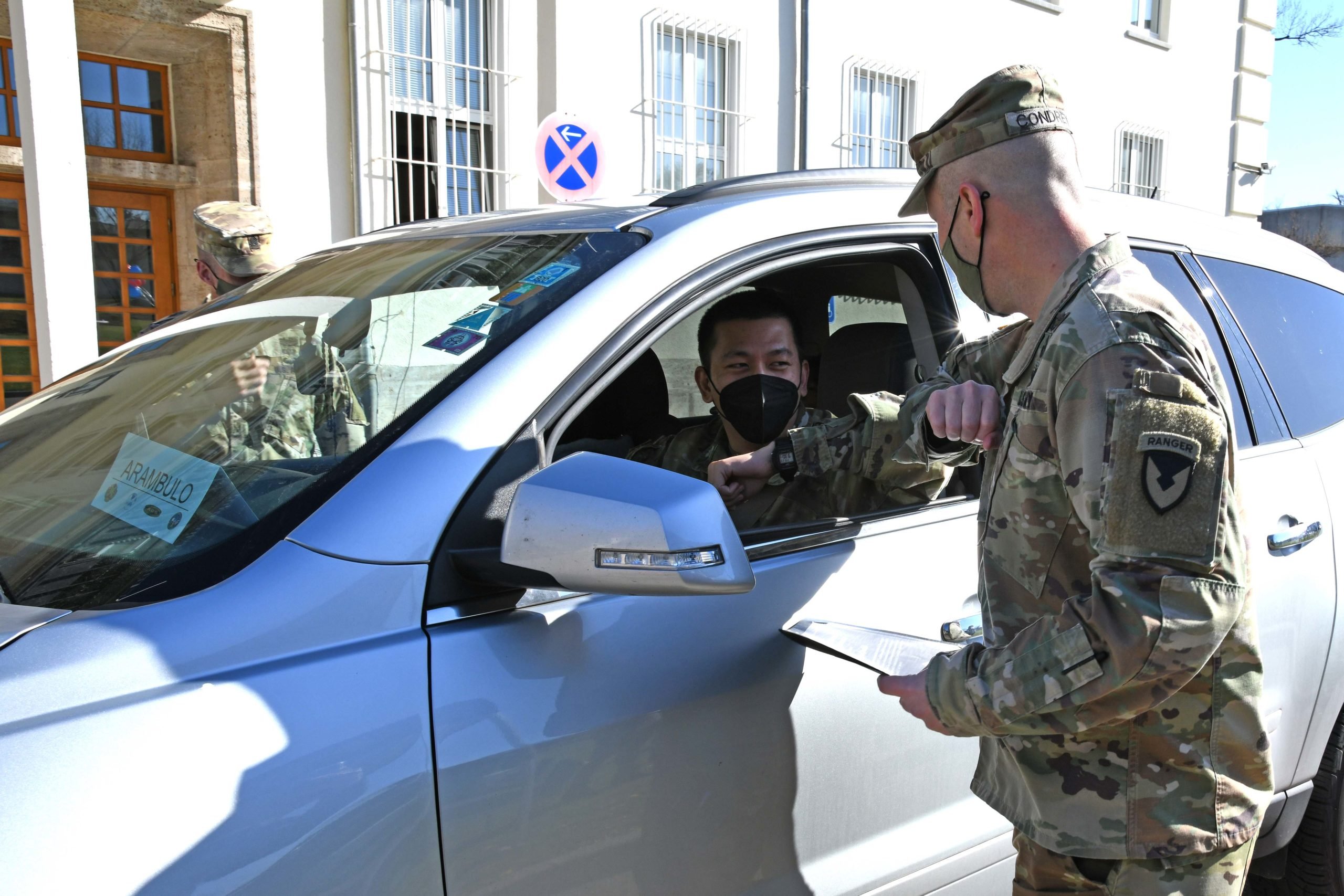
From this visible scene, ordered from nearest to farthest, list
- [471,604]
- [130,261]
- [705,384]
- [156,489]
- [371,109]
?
[471,604]
[156,489]
[705,384]
[130,261]
[371,109]

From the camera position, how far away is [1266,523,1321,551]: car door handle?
6.77 ft

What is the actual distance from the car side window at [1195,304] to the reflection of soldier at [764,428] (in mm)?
735

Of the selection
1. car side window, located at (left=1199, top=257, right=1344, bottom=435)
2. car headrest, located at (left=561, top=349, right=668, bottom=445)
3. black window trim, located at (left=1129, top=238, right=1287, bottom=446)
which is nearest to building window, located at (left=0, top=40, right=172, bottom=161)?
car headrest, located at (left=561, top=349, right=668, bottom=445)

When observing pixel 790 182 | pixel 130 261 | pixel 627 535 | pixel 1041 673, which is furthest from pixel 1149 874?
pixel 130 261

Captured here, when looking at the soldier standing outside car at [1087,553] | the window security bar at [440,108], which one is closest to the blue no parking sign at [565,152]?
the window security bar at [440,108]

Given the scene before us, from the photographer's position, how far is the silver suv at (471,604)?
111 cm

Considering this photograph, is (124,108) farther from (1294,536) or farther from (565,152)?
(1294,536)

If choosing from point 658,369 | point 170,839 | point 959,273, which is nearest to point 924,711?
point 959,273

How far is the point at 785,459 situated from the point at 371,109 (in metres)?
6.59

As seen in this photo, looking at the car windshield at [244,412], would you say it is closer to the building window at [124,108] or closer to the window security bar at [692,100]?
the building window at [124,108]

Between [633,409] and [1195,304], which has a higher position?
[1195,304]

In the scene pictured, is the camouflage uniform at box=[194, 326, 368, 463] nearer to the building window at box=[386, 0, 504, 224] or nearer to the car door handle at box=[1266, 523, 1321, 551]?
the car door handle at box=[1266, 523, 1321, 551]

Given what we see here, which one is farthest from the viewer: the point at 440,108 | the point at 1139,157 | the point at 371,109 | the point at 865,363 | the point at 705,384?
the point at 1139,157

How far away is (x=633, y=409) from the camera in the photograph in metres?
2.82
